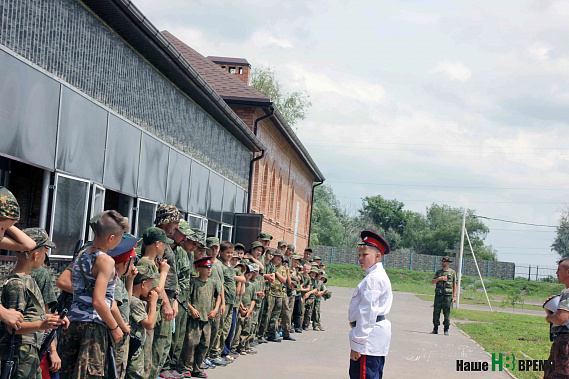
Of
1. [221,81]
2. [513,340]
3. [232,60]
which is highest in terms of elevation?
[232,60]

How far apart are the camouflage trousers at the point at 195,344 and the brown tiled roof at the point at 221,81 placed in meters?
14.8

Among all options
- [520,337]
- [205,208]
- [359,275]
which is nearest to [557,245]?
[359,275]

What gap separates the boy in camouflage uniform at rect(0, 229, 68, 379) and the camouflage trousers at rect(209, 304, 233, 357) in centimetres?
575

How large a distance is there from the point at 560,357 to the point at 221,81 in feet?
69.2

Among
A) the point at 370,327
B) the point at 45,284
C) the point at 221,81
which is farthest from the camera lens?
the point at 221,81

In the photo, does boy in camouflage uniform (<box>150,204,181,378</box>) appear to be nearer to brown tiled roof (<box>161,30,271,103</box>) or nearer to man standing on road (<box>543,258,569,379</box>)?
man standing on road (<box>543,258,569,379</box>)

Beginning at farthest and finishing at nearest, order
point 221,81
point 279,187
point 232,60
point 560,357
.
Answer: point 232,60
point 279,187
point 221,81
point 560,357

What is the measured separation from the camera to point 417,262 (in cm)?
6856

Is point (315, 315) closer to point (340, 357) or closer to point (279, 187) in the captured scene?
point (340, 357)

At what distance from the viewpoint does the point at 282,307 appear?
15.2 meters

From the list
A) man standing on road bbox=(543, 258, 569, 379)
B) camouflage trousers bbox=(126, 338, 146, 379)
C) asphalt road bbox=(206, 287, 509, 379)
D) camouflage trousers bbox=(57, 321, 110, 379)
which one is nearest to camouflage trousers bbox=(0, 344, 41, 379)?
camouflage trousers bbox=(57, 321, 110, 379)

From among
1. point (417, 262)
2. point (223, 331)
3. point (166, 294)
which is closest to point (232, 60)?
point (223, 331)

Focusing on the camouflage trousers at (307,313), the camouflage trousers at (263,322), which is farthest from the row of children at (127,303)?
the camouflage trousers at (307,313)

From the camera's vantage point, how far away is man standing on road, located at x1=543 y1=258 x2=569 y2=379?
714 cm
